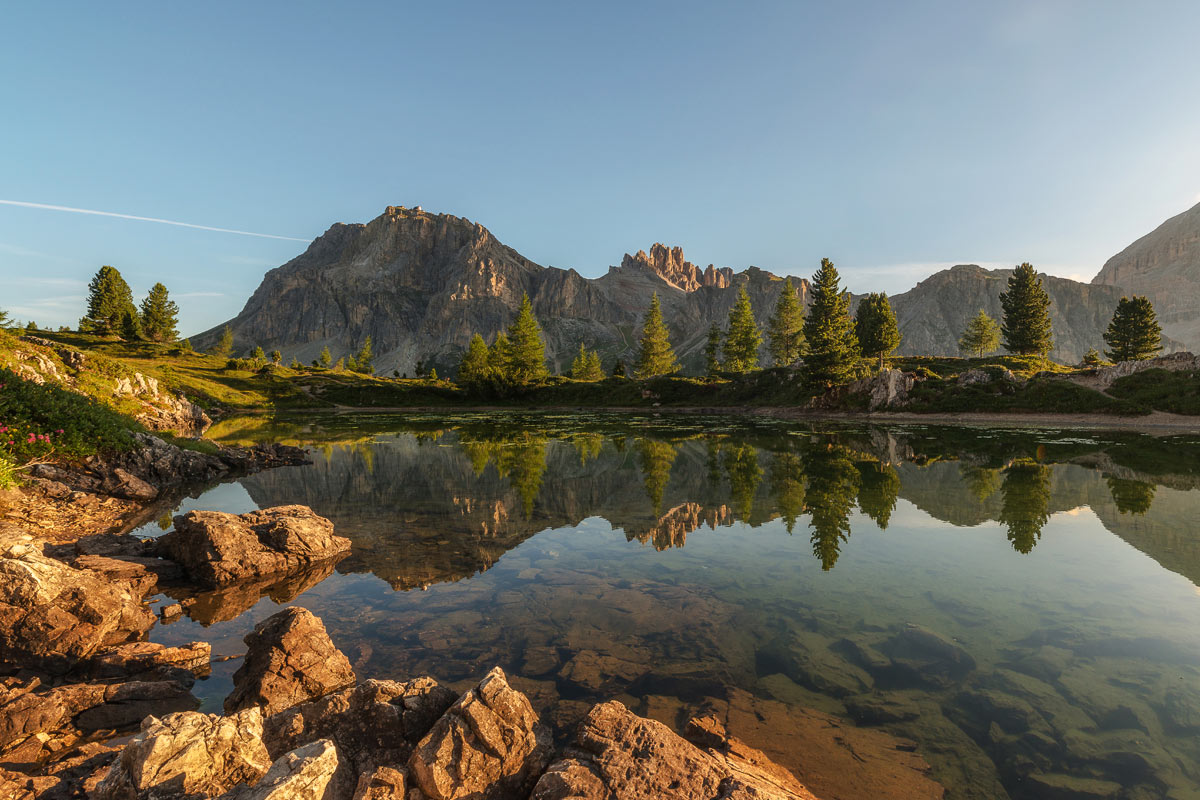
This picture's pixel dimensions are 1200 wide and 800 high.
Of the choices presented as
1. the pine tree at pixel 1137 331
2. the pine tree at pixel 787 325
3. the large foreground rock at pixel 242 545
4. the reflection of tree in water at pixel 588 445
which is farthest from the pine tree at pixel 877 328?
the large foreground rock at pixel 242 545

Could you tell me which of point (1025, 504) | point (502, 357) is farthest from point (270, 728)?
point (502, 357)

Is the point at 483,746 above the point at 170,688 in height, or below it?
above

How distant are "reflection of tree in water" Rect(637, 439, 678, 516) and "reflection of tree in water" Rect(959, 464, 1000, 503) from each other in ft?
35.5

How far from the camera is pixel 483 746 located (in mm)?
4422

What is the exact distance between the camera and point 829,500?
17188 millimetres

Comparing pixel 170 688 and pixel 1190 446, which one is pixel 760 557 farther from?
pixel 1190 446

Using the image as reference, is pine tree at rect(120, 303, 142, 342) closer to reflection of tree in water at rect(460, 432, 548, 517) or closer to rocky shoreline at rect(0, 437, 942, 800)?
reflection of tree in water at rect(460, 432, 548, 517)

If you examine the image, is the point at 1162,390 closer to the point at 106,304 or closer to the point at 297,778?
the point at 297,778

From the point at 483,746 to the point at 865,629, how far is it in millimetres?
6635

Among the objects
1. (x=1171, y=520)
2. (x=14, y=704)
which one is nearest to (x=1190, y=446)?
(x=1171, y=520)

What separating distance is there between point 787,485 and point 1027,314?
95961 mm

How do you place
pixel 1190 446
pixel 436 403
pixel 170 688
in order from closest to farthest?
pixel 170 688
pixel 1190 446
pixel 436 403

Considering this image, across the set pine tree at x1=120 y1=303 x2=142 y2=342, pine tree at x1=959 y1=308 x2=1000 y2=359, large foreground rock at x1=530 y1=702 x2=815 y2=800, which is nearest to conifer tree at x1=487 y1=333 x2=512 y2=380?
pine tree at x1=120 y1=303 x2=142 y2=342

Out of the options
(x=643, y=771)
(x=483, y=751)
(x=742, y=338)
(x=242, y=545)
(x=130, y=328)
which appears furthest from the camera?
(x=130, y=328)
